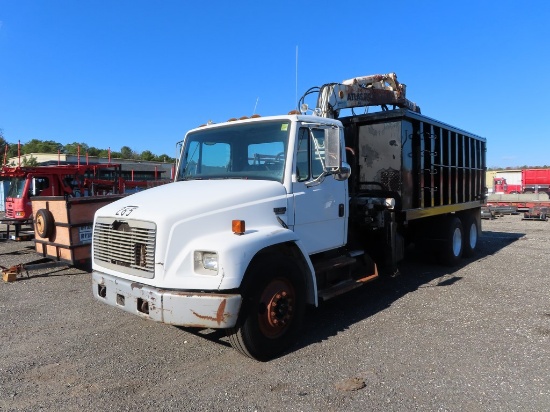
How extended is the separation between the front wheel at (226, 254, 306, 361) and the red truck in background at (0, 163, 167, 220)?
10.8 meters

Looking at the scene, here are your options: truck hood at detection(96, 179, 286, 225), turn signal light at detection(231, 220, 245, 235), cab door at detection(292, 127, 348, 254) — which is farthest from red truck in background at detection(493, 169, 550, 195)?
turn signal light at detection(231, 220, 245, 235)

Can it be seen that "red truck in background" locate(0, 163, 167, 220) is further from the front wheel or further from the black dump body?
the front wheel

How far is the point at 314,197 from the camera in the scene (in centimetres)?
511

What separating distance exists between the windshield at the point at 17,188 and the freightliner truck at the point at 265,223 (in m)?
11.4

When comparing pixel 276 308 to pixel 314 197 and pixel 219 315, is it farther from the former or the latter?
pixel 314 197

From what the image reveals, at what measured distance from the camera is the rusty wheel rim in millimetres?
4305

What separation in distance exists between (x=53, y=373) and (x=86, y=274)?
15.6 ft

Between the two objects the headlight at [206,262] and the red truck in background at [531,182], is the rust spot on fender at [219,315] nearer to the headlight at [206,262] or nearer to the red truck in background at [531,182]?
the headlight at [206,262]

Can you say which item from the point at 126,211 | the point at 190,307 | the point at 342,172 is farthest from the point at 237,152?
the point at 190,307

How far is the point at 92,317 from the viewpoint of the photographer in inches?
227

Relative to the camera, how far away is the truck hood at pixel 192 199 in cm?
406

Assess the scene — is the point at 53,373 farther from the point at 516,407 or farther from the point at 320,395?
the point at 516,407

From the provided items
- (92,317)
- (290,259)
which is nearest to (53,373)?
(92,317)

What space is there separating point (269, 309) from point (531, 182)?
121ft
